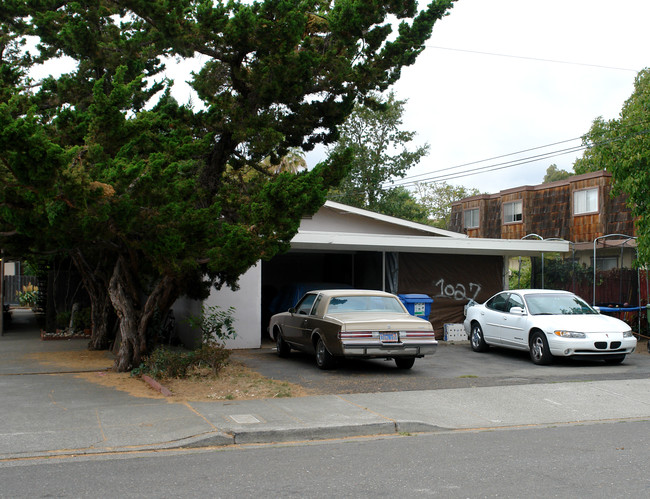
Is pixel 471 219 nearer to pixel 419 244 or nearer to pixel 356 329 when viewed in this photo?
pixel 419 244

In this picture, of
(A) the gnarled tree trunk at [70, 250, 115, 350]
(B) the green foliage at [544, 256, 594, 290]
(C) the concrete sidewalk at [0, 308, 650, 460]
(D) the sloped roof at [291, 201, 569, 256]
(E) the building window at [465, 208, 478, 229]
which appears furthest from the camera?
(E) the building window at [465, 208, 478, 229]

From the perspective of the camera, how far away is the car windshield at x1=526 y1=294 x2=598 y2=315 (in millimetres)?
14492

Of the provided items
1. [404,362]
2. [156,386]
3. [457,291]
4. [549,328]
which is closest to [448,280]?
[457,291]

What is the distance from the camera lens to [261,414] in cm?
881

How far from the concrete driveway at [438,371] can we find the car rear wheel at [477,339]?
1.18 feet

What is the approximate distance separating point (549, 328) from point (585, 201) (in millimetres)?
17587

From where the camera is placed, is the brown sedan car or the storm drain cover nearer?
the storm drain cover

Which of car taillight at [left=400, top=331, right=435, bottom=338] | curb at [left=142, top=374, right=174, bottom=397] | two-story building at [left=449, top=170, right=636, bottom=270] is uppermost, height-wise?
→ two-story building at [left=449, top=170, right=636, bottom=270]

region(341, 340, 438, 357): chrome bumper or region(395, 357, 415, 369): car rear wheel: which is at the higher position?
region(341, 340, 438, 357): chrome bumper

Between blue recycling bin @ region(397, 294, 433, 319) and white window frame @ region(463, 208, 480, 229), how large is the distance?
19.4 metres

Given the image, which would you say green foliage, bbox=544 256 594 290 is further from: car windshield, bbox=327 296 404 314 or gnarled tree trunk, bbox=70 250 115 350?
gnarled tree trunk, bbox=70 250 115 350

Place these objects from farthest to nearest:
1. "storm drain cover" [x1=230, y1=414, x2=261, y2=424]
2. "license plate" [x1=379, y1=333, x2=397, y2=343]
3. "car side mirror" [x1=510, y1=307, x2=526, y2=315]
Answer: "car side mirror" [x1=510, y1=307, x2=526, y2=315]
"license plate" [x1=379, y1=333, x2=397, y2=343]
"storm drain cover" [x1=230, y1=414, x2=261, y2=424]

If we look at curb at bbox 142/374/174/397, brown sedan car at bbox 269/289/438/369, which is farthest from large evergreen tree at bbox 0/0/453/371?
brown sedan car at bbox 269/289/438/369

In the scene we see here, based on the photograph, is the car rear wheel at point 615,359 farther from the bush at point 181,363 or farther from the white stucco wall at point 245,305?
the white stucco wall at point 245,305
